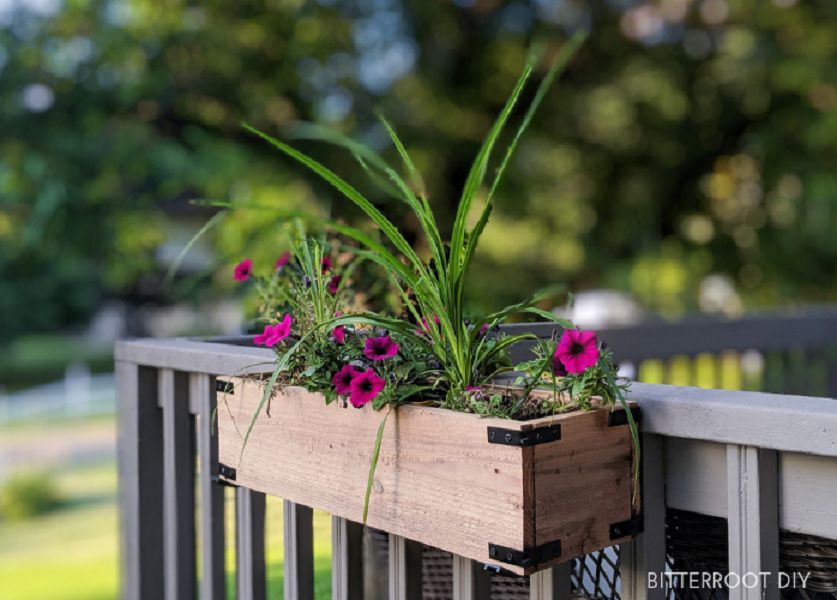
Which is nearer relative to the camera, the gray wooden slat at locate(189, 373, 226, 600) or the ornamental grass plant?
the ornamental grass plant

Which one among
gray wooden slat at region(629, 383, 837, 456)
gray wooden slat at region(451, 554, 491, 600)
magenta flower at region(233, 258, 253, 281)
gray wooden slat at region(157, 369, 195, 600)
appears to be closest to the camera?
gray wooden slat at region(629, 383, 837, 456)

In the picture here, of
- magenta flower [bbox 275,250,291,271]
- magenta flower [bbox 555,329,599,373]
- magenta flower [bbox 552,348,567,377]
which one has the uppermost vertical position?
magenta flower [bbox 275,250,291,271]

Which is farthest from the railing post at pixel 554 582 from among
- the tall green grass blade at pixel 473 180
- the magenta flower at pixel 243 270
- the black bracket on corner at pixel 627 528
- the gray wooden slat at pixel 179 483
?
the gray wooden slat at pixel 179 483

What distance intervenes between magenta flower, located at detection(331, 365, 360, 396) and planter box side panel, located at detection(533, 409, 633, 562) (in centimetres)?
31

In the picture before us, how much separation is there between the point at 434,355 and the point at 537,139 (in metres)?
6.97

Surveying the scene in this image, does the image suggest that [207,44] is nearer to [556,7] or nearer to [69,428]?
[556,7]

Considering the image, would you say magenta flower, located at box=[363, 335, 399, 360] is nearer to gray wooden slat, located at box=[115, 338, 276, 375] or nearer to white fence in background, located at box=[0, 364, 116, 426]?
gray wooden slat, located at box=[115, 338, 276, 375]

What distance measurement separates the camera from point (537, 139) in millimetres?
8016

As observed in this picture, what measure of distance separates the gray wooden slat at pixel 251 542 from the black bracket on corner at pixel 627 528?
836 millimetres

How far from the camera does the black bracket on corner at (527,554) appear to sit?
104 cm

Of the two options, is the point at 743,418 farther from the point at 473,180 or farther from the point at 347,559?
the point at 347,559

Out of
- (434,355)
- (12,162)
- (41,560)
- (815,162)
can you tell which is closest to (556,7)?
(815,162)

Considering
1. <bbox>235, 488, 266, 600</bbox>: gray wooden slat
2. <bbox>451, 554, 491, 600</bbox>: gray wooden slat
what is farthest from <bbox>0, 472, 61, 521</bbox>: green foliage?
<bbox>451, 554, 491, 600</bbox>: gray wooden slat

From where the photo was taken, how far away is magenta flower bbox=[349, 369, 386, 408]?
1.19m
